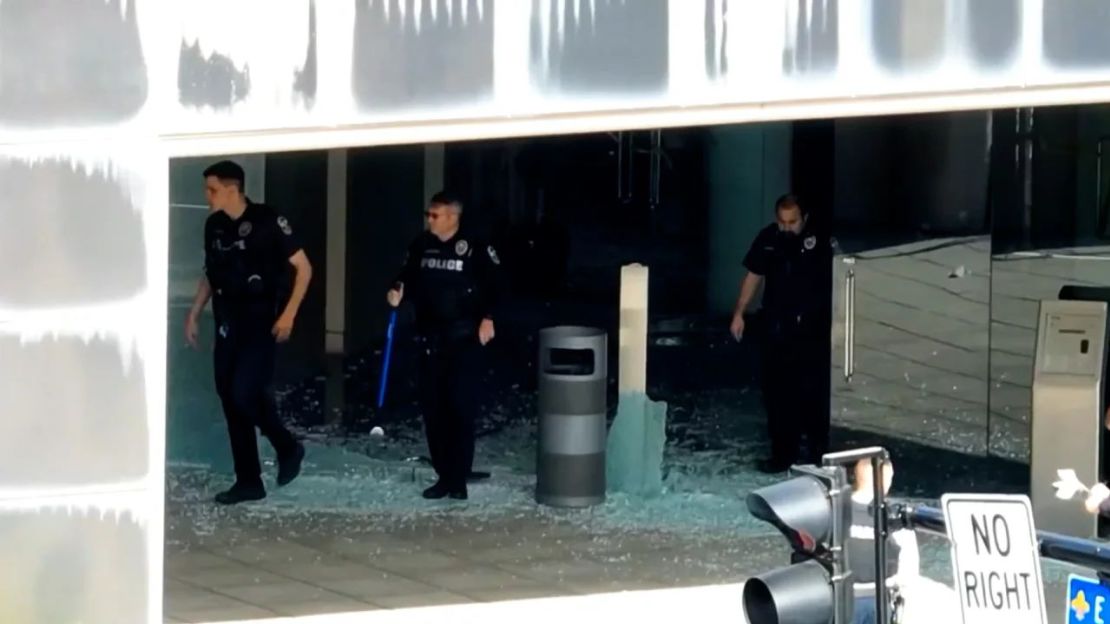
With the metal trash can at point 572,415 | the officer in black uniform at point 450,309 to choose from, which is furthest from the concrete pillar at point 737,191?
the officer in black uniform at point 450,309

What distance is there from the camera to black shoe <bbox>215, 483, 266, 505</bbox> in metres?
10.5

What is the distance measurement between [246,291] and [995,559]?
5.93 metres

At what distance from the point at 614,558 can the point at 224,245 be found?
114 inches

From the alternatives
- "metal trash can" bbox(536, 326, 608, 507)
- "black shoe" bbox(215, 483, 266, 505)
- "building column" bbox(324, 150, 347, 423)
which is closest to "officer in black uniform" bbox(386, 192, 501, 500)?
"metal trash can" bbox(536, 326, 608, 507)

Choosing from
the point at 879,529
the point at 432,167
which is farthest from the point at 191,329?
the point at 432,167

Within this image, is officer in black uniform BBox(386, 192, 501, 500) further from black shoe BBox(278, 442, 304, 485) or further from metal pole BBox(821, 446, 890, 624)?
metal pole BBox(821, 446, 890, 624)

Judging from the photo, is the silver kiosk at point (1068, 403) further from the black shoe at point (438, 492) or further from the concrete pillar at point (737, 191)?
the concrete pillar at point (737, 191)

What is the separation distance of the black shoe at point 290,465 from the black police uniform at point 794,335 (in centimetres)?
314

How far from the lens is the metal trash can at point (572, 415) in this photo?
34.1 ft

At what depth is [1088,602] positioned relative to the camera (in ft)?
17.1

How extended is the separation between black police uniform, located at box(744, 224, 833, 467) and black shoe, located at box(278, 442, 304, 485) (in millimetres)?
3142

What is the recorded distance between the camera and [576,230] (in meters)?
21.2

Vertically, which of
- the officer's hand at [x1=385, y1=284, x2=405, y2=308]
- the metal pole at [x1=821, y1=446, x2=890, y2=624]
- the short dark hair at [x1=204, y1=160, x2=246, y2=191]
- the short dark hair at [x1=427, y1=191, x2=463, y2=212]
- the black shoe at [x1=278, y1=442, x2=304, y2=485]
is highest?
the short dark hair at [x1=204, y1=160, x2=246, y2=191]

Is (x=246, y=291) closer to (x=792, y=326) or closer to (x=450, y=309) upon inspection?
(x=450, y=309)
